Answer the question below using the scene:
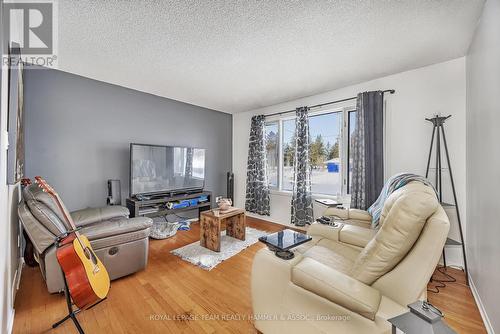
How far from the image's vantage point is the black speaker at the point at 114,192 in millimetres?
2930

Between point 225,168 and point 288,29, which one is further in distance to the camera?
point 225,168

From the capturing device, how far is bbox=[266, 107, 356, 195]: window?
3250mm

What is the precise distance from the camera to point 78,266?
1.37 meters

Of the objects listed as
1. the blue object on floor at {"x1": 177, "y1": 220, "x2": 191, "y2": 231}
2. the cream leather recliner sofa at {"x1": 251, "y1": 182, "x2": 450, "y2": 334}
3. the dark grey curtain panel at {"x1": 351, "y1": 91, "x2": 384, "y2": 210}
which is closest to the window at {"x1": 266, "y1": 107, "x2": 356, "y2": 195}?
the dark grey curtain panel at {"x1": 351, "y1": 91, "x2": 384, "y2": 210}

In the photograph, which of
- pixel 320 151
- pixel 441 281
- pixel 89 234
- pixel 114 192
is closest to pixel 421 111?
pixel 320 151

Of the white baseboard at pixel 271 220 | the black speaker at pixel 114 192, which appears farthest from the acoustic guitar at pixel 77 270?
the white baseboard at pixel 271 220

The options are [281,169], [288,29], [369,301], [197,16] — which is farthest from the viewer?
[281,169]

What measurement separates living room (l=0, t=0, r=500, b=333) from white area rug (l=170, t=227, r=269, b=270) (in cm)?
3

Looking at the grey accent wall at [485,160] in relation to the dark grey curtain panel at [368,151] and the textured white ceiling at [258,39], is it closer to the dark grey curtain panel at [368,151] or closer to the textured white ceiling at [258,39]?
the textured white ceiling at [258,39]

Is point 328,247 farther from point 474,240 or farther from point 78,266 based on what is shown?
point 78,266

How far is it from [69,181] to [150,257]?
Answer: 60.6 inches

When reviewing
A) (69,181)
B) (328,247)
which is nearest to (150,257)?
(69,181)

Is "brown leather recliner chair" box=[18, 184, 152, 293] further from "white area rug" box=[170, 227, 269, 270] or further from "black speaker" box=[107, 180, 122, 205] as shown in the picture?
"white area rug" box=[170, 227, 269, 270]

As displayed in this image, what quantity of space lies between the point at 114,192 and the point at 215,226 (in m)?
1.57
